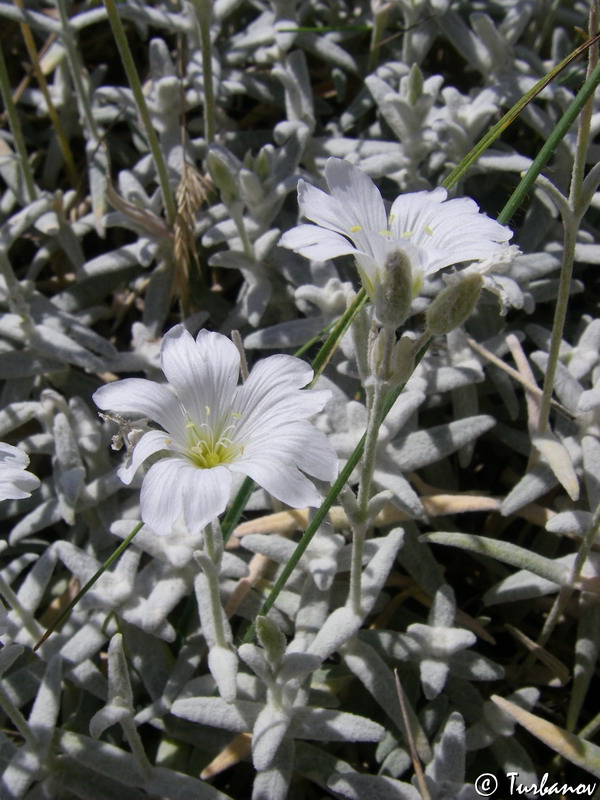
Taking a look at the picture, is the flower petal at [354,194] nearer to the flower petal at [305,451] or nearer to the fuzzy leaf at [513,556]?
the flower petal at [305,451]

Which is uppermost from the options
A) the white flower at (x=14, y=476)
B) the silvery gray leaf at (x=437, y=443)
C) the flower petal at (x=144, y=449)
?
the flower petal at (x=144, y=449)

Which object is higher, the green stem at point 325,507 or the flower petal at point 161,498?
the flower petal at point 161,498

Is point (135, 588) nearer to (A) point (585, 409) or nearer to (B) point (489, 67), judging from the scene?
(A) point (585, 409)

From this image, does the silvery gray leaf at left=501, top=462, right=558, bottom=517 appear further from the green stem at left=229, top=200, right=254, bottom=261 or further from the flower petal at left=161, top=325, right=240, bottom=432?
the green stem at left=229, top=200, right=254, bottom=261

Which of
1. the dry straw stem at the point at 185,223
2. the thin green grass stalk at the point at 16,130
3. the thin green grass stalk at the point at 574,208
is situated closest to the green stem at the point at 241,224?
the dry straw stem at the point at 185,223

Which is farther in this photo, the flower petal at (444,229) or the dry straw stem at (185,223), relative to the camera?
the dry straw stem at (185,223)

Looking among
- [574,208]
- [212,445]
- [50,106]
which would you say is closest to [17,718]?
[212,445]

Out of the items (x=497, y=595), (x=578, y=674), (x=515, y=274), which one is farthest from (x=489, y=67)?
(x=578, y=674)
